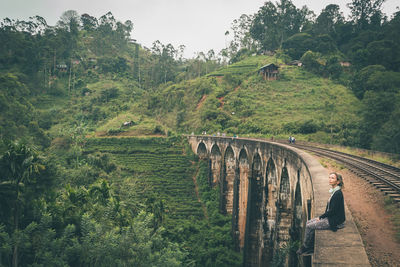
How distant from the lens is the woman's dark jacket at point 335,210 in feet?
12.4

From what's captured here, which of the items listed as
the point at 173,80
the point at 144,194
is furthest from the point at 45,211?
the point at 173,80

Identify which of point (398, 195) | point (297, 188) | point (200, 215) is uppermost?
point (398, 195)

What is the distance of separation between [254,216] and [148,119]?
124 feet

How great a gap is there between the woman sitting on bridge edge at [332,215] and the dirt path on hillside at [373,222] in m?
0.85

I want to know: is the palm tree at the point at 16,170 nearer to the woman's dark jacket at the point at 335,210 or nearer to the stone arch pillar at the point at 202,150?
the woman's dark jacket at the point at 335,210

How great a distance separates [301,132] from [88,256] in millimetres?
30295

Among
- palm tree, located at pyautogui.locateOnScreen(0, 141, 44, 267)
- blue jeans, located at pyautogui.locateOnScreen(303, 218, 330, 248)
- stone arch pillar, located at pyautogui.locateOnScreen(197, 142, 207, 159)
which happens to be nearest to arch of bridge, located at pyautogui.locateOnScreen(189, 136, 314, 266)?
stone arch pillar, located at pyautogui.locateOnScreen(197, 142, 207, 159)

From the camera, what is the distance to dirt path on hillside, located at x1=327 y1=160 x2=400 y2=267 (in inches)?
160

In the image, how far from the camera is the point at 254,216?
1927 centimetres

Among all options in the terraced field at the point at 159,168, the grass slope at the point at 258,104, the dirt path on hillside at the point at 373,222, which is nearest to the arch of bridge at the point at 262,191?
the dirt path on hillside at the point at 373,222

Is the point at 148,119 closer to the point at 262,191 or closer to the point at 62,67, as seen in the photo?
the point at 62,67

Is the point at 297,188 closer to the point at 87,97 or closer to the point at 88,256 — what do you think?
the point at 88,256

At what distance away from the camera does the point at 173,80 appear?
78.4m

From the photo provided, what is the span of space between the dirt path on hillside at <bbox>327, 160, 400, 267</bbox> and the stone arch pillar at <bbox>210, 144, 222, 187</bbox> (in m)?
23.6
